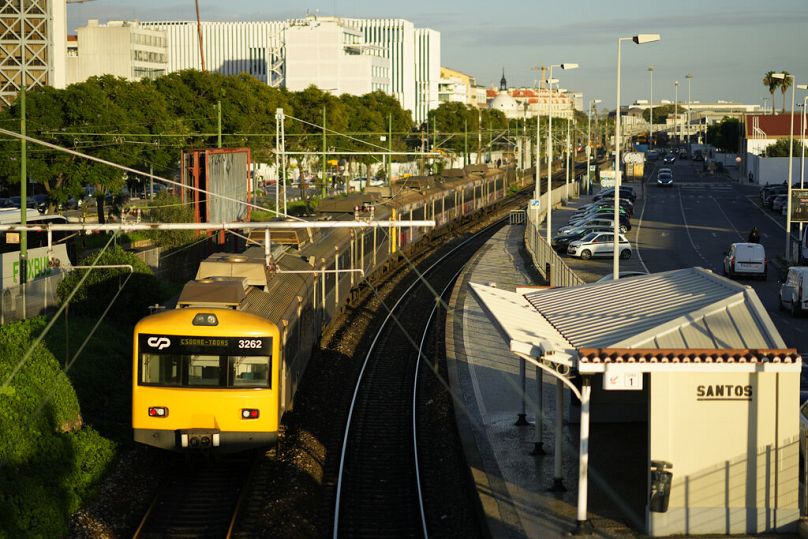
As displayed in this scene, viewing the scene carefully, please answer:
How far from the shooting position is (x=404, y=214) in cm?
4012

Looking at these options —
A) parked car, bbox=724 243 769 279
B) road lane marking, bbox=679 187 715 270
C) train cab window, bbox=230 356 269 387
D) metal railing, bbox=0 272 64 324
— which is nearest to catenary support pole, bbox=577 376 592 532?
train cab window, bbox=230 356 269 387

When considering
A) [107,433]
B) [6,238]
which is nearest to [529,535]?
[107,433]

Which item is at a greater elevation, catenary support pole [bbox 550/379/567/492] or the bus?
the bus

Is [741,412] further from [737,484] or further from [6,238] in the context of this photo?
[6,238]

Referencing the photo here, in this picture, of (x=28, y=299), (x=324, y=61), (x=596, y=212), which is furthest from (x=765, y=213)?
(x=324, y=61)

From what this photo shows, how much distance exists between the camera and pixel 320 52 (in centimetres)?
11919

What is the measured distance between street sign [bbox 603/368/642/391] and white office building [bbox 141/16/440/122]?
108 m

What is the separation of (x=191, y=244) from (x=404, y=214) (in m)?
8.09

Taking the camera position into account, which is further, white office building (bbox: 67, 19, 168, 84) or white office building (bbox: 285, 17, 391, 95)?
white office building (bbox: 285, 17, 391, 95)

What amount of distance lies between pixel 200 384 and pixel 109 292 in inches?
430

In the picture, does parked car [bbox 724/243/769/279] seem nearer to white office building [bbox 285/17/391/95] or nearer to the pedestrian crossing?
the pedestrian crossing

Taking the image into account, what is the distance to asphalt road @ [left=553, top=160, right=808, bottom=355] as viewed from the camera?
36469 millimetres

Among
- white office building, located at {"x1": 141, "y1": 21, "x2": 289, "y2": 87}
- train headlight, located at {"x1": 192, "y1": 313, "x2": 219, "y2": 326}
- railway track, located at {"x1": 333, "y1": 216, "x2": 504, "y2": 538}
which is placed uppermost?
white office building, located at {"x1": 141, "y1": 21, "x2": 289, "y2": 87}

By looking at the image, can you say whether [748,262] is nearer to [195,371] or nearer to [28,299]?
[28,299]
